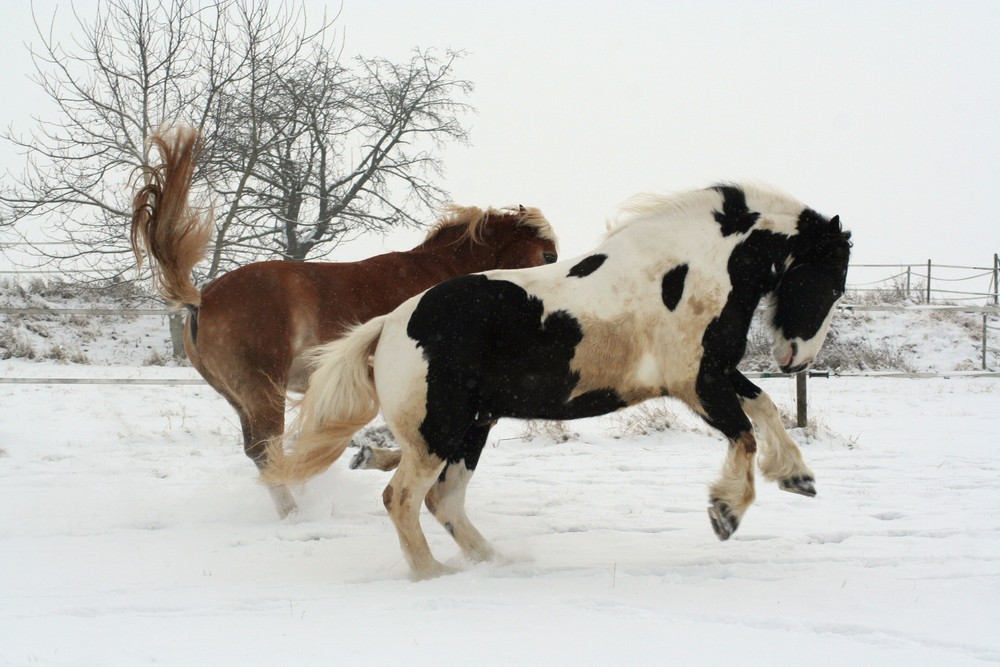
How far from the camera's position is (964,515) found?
16.1 ft

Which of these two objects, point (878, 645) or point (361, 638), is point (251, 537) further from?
point (878, 645)

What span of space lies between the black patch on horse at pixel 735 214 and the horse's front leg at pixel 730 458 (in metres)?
0.80

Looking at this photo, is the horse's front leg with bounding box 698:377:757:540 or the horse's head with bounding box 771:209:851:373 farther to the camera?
the horse's head with bounding box 771:209:851:373

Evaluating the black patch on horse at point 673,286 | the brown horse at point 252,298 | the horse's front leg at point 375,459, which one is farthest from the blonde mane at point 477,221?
the black patch on horse at point 673,286

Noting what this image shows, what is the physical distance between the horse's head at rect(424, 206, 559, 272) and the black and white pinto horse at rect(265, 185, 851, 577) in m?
2.26

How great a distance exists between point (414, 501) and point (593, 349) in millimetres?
1110

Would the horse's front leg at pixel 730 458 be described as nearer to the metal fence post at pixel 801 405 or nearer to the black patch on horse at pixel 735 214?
the black patch on horse at pixel 735 214

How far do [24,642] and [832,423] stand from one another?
8.51 m

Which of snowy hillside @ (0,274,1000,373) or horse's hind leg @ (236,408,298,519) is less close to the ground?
horse's hind leg @ (236,408,298,519)

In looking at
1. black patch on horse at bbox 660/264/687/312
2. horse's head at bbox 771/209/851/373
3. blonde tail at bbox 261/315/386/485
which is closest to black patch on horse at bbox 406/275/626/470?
blonde tail at bbox 261/315/386/485

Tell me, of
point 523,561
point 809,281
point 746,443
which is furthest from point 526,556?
point 809,281

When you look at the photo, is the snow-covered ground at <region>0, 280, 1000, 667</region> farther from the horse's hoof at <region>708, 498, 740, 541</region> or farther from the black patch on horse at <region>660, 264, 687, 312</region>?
the black patch on horse at <region>660, 264, 687, 312</region>

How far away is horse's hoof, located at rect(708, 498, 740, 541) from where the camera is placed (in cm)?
387

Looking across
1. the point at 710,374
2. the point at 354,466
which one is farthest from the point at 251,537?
the point at 710,374
